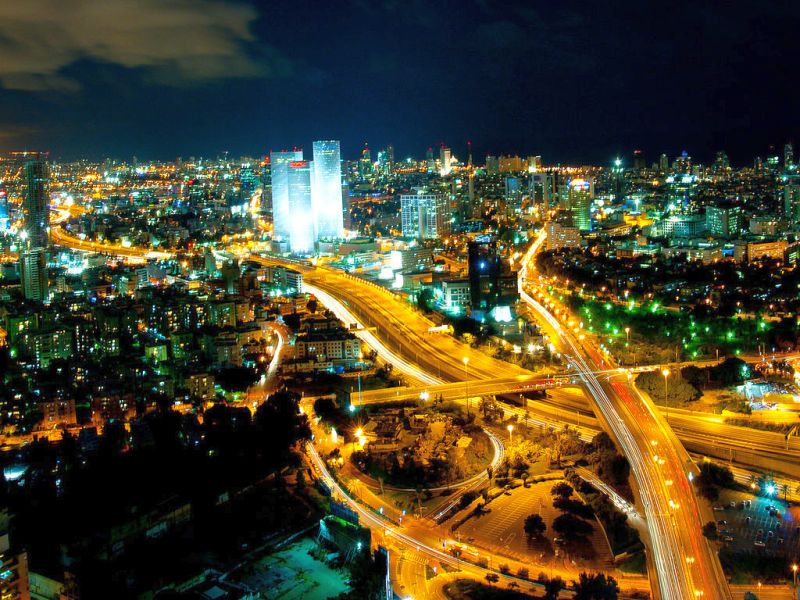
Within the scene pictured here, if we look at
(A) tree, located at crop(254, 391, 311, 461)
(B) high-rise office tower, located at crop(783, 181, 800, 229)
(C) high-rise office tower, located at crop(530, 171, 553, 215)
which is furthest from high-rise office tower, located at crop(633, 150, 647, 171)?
(A) tree, located at crop(254, 391, 311, 461)

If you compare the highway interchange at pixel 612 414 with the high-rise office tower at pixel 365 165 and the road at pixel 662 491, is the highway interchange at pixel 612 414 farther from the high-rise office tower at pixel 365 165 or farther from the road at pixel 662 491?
the high-rise office tower at pixel 365 165

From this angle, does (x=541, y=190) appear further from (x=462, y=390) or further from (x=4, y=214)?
(x=462, y=390)

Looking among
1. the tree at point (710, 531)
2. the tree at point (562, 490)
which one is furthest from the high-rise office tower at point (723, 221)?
the tree at point (710, 531)

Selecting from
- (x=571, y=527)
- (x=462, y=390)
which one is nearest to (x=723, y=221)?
(x=462, y=390)

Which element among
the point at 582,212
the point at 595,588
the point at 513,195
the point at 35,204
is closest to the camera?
the point at 595,588

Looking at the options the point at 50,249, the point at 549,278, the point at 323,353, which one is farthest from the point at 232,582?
the point at 50,249

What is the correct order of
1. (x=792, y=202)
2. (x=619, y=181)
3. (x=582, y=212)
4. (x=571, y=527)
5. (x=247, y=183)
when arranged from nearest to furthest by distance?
1. (x=571, y=527)
2. (x=792, y=202)
3. (x=582, y=212)
4. (x=619, y=181)
5. (x=247, y=183)

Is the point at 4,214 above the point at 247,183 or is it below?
below
